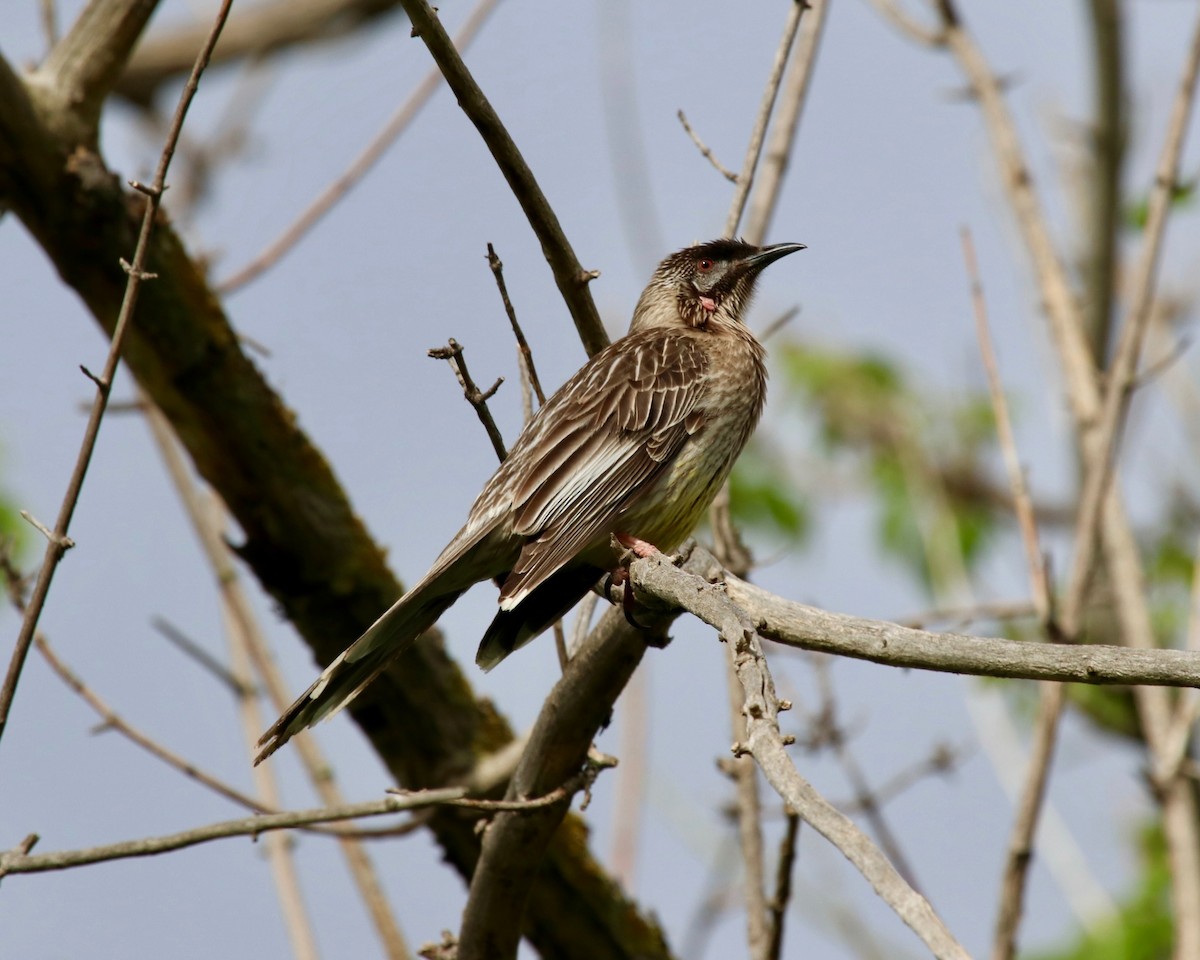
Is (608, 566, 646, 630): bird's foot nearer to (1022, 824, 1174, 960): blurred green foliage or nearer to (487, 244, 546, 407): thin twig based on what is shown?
(487, 244, 546, 407): thin twig

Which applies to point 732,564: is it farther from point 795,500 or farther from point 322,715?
point 795,500

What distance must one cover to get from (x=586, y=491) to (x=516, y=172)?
3.84 ft

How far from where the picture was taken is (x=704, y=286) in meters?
6.33

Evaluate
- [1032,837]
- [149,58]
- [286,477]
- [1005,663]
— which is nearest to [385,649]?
[286,477]

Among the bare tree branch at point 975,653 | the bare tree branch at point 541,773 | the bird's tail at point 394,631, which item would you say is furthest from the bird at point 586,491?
the bare tree branch at point 975,653

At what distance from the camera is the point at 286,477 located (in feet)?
17.6

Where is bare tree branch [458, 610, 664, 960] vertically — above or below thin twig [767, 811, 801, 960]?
above

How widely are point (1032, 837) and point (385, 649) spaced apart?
2621 mm

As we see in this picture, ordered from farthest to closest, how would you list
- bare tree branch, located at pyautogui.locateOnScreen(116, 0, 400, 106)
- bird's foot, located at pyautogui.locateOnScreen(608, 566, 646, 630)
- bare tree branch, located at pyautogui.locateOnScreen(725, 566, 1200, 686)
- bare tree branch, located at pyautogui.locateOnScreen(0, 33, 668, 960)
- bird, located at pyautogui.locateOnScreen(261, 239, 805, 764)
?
bare tree branch, located at pyautogui.locateOnScreen(116, 0, 400, 106), bare tree branch, located at pyautogui.locateOnScreen(0, 33, 668, 960), bird, located at pyautogui.locateOnScreen(261, 239, 805, 764), bird's foot, located at pyautogui.locateOnScreen(608, 566, 646, 630), bare tree branch, located at pyautogui.locateOnScreen(725, 566, 1200, 686)

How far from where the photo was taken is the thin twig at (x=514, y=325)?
416 centimetres

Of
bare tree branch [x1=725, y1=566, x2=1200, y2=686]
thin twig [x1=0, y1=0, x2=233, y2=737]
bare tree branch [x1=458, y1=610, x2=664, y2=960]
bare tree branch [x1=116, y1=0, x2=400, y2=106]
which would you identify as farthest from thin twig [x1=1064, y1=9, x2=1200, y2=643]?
bare tree branch [x1=116, y1=0, x2=400, y2=106]

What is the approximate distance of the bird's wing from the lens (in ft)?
15.1

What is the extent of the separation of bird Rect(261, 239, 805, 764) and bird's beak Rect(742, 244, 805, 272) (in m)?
0.53

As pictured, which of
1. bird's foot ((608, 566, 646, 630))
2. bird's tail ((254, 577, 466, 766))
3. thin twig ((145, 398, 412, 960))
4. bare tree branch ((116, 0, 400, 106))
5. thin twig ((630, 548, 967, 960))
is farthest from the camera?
bare tree branch ((116, 0, 400, 106))
